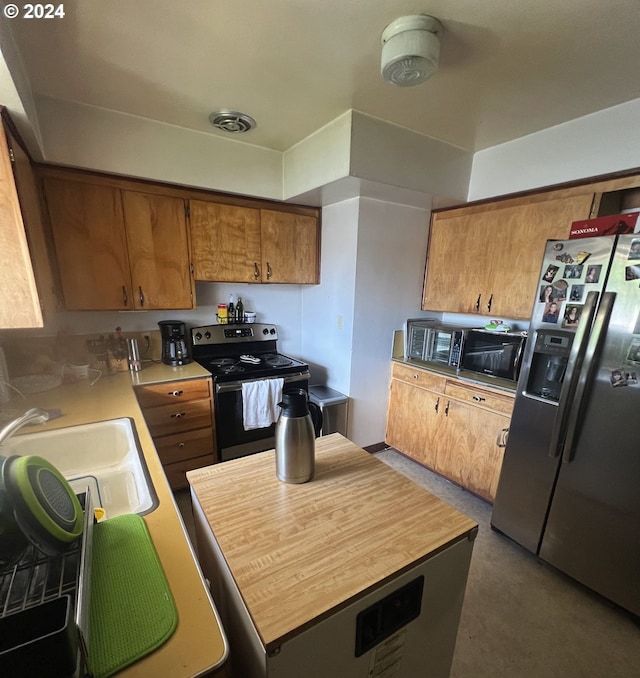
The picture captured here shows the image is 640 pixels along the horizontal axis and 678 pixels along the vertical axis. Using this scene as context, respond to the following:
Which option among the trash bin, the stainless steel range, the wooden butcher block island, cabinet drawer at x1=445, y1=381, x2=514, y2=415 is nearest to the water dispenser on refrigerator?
cabinet drawer at x1=445, y1=381, x2=514, y2=415

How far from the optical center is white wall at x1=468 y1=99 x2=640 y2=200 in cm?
173

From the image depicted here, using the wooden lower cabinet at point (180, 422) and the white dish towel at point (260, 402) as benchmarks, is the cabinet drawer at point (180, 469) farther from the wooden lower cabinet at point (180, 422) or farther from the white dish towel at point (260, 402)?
the white dish towel at point (260, 402)

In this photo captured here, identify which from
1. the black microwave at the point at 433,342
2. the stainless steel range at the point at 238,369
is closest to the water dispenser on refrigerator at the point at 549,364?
the black microwave at the point at 433,342

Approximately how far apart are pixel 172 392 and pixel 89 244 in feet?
3.62

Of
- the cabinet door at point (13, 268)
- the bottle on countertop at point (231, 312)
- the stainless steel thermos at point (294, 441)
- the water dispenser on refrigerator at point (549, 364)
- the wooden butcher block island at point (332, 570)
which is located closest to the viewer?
the wooden butcher block island at point (332, 570)

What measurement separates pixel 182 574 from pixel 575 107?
9.10 ft

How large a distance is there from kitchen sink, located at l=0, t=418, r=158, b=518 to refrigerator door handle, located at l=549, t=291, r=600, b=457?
6.37 feet

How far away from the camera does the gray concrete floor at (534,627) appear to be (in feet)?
4.43

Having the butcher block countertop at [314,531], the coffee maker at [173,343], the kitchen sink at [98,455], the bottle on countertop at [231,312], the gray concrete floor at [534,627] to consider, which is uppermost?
the bottle on countertop at [231,312]

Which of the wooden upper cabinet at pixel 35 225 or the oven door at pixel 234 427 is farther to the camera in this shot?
the oven door at pixel 234 427

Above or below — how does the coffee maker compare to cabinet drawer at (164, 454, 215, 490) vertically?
above

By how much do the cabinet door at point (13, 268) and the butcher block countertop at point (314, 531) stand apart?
112cm

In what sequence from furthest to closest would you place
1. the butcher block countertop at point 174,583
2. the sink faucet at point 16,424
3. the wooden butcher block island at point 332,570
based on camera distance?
1. the sink faucet at point 16,424
2. the wooden butcher block island at point 332,570
3. the butcher block countertop at point 174,583

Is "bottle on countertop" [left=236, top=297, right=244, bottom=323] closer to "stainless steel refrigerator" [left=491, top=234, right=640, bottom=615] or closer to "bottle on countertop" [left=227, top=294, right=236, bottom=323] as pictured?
"bottle on countertop" [left=227, top=294, right=236, bottom=323]
